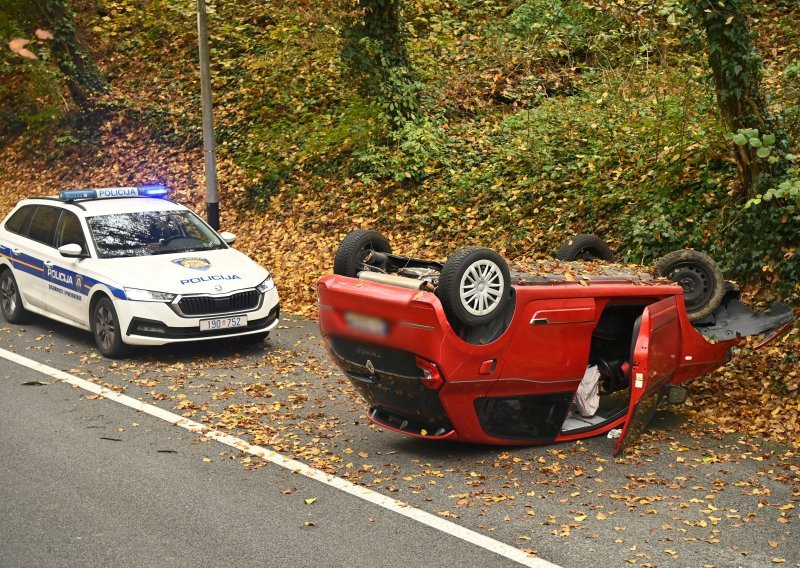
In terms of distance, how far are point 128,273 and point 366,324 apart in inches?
185

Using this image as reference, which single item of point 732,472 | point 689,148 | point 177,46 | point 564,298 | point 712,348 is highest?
point 177,46

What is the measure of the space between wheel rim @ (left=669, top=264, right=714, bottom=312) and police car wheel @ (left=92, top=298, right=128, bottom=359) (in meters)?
6.00

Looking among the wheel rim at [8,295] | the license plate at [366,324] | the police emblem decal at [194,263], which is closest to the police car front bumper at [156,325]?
the police emblem decal at [194,263]

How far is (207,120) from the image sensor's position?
53.4 feet

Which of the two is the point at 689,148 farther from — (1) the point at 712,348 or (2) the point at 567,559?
(2) the point at 567,559

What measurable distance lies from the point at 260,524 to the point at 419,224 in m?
9.42

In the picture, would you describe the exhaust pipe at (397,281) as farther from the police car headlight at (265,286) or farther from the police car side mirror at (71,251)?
the police car side mirror at (71,251)

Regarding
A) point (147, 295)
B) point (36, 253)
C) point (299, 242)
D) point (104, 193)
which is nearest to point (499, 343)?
point (147, 295)

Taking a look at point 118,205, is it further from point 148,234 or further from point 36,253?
point 36,253

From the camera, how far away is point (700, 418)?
27.1 ft

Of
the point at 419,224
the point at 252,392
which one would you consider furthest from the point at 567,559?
the point at 419,224

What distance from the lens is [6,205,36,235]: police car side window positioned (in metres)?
12.7

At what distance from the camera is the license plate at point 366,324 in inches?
273

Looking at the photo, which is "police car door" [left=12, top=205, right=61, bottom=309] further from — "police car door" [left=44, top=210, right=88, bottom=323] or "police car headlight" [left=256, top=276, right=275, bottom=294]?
"police car headlight" [left=256, top=276, right=275, bottom=294]
